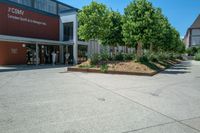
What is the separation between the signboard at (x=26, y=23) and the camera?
2445 centimetres

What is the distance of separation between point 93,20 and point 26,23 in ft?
38.6

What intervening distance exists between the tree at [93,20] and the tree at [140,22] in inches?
87.7

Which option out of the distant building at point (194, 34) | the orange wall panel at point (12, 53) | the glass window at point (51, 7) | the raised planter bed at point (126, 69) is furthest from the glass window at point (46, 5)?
the distant building at point (194, 34)

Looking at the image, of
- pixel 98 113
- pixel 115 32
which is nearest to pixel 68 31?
pixel 115 32

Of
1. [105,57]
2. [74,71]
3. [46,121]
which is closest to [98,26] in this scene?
[105,57]

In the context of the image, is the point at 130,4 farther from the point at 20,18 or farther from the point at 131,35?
the point at 20,18

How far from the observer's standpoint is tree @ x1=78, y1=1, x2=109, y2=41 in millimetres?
19234

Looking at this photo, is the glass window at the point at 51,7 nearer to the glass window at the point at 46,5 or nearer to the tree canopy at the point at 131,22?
the glass window at the point at 46,5

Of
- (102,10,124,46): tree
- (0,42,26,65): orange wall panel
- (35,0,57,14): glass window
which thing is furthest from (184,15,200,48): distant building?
(0,42,26,65): orange wall panel

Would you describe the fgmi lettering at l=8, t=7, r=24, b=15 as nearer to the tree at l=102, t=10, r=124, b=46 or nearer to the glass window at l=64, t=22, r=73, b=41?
the glass window at l=64, t=22, r=73, b=41

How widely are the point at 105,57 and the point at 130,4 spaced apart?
5472mm

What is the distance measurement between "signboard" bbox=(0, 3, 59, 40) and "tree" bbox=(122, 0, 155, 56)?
13592mm

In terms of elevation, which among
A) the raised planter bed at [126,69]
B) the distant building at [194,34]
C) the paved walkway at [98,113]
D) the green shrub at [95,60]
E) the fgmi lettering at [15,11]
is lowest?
the paved walkway at [98,113]

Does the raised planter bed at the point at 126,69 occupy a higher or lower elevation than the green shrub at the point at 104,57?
lower
